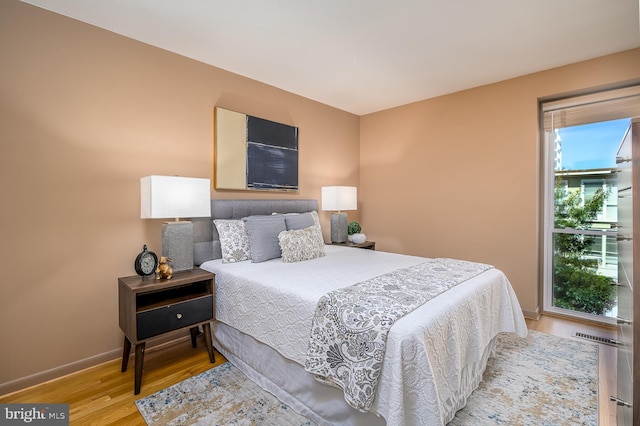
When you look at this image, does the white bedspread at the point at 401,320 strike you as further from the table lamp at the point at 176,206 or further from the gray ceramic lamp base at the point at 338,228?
the gray ceramic lamp base at the point at 338,228

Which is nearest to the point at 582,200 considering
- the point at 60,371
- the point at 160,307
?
the point at 160,307

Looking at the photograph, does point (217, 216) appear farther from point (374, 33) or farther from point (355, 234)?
point (374, 33)

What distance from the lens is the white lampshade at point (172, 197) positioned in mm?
2230

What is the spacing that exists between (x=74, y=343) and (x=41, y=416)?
0.57 m

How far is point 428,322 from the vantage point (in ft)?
4.80

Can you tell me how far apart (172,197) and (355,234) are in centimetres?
245

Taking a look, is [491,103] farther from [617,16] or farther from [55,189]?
[55,189]

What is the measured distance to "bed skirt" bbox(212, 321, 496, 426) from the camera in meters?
1.61

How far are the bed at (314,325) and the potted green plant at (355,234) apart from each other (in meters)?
1.13

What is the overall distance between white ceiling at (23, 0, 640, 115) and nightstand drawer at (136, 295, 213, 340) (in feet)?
7.00

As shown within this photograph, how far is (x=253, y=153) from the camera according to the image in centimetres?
331

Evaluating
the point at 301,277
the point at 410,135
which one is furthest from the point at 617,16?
the point at 301,277

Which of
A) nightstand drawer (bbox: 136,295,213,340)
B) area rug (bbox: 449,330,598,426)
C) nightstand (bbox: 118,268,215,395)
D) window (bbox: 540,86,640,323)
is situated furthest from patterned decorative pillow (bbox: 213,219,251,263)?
window (bbox: 540,86,640,323)

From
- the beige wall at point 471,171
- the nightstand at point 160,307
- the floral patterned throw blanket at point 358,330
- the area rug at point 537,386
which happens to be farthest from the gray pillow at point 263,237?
the beige wall at point 471,171
